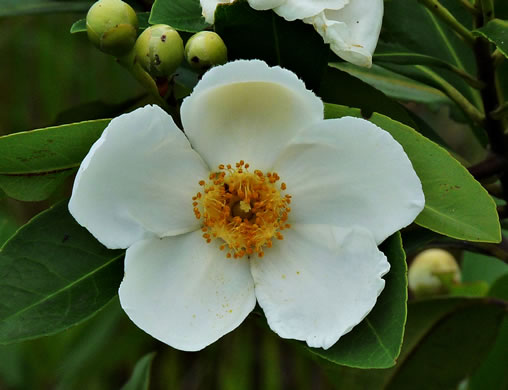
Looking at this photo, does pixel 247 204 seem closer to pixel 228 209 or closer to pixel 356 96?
pixel 228 209

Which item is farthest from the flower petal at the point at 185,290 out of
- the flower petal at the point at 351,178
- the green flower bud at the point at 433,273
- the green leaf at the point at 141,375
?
the green flower bud at the point at 433,273

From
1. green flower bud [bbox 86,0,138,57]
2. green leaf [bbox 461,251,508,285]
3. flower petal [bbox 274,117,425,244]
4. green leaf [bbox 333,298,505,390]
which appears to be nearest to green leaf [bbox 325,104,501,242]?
flower petal [bbox 274,117,425,244]

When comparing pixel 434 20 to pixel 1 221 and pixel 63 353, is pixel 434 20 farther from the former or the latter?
pixel 63 353

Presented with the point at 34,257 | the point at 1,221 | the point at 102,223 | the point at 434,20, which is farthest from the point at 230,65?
the point at 1,221

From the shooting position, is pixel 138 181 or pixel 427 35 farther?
pixel 427 35

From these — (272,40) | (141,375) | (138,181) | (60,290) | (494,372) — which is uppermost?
(272,40)

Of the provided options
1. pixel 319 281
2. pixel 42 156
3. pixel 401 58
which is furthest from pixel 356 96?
pixel 42 156
